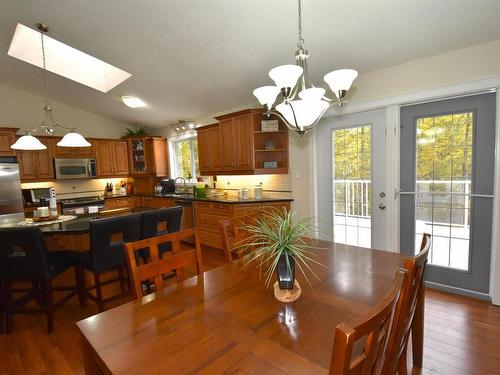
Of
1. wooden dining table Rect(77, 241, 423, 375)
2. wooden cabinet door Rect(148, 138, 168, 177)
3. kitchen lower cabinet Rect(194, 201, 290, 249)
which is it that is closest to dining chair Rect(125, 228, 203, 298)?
wooden dining table Rect(77, 241, 423, 375)

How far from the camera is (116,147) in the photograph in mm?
5945

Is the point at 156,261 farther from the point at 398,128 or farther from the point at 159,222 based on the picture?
the point at 398,128

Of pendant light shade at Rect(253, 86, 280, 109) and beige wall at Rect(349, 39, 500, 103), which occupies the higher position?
beige wall at Rect(349, 39, 500, 103)

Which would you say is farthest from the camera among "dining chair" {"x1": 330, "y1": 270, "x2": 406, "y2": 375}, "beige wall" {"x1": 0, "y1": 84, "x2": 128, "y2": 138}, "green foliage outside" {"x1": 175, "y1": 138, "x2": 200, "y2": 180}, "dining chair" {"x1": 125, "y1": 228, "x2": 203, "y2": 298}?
"green foliage outside" {"x1": 175, "y1": 138, "x2": 200, "y2": 180}

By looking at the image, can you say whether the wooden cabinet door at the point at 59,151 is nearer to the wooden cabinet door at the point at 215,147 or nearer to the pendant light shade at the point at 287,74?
the wooden cabinet door at the point at 215,147

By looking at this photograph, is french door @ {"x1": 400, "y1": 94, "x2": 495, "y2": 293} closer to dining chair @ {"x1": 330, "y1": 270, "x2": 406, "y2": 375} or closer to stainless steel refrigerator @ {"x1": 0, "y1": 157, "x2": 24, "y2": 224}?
dining chair @ {"x1": 330, "y1": 270, "x2": 406, "y2": 375}

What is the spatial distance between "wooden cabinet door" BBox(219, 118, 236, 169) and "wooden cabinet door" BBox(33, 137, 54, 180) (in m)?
3.53

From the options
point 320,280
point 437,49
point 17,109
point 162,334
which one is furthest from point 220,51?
point 17,109

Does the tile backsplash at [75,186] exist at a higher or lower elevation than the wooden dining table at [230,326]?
higher

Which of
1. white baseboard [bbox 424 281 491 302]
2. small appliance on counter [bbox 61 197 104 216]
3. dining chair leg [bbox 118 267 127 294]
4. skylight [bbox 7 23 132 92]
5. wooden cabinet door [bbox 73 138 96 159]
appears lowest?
white baseboard [bbox 424 281 491 302]

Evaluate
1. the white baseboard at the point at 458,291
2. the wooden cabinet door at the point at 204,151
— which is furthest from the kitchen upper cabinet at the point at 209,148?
the white baseboard at the point at 458,291

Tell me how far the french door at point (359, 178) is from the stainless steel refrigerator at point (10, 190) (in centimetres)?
504

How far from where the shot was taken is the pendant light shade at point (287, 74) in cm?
151

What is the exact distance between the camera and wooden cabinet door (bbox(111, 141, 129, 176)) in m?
5.92
